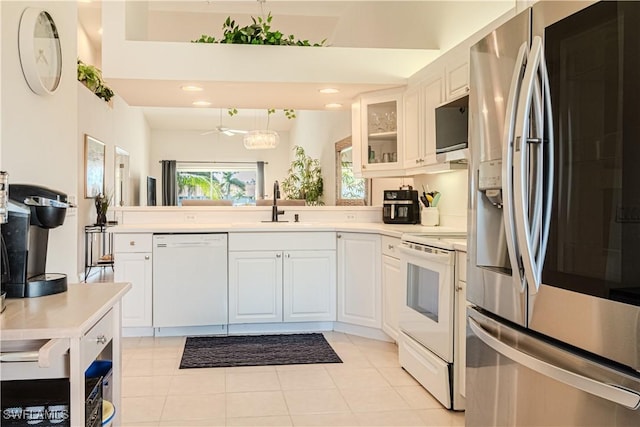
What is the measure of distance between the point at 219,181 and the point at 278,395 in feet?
31.8

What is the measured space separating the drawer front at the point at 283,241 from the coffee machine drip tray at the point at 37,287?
2.27 m

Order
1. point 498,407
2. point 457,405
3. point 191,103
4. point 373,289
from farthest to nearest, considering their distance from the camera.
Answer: point 191,103, point 373,289, point 457,405, point 498,407

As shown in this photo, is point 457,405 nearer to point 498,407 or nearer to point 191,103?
point 498,407

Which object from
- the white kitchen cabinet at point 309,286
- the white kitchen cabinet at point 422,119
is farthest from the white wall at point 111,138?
the white kitchen cabinet at point 422,119

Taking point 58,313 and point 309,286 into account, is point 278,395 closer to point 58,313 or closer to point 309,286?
point 309,286

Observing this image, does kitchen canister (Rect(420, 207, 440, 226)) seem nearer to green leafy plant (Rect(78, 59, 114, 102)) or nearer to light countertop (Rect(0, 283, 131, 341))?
light countertop (Rect(0, 283, 131, 341))

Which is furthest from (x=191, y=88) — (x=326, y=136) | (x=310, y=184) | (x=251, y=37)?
(x=310, y=184)

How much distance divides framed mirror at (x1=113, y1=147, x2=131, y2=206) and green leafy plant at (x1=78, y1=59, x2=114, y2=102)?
5.22 feet

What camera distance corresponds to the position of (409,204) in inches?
165

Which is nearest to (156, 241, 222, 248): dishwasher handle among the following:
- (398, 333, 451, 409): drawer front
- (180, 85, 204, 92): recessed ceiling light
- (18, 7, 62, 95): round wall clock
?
(180, 85, 204, 92): recessed ceiling light

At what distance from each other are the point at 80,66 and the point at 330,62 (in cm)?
375

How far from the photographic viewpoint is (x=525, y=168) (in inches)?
54.1

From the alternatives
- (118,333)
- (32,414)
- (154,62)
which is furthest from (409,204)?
(32,414)

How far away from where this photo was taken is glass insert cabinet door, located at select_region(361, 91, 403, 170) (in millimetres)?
3963
